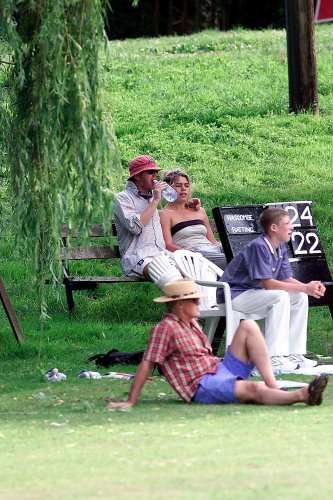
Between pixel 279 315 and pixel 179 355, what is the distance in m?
2.11

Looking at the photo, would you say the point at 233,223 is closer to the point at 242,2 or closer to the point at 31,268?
the point at 31,268

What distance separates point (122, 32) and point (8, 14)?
28496 mm

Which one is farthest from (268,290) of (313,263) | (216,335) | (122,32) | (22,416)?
(122,32)

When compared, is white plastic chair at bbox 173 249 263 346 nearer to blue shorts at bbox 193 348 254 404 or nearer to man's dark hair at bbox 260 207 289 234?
man's dark hair at bbox 260 207 289 234

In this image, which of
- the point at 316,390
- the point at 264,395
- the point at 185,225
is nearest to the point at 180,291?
the point at 264,395

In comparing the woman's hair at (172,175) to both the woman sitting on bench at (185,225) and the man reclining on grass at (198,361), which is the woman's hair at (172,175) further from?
the man reclining on grass at (198,361)

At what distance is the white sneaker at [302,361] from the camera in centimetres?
985

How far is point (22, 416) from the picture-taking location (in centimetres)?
782

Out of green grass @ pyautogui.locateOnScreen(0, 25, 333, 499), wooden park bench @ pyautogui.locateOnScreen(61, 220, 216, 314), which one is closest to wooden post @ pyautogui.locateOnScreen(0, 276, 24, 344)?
green grass @ pyautogui.locateOnScreen(0, 25, 333, 499)

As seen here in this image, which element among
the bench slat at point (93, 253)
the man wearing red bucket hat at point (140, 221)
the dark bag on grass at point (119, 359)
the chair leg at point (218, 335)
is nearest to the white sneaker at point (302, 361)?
the chair leg at point (218, 335)

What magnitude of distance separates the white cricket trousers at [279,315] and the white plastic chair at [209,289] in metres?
0.10

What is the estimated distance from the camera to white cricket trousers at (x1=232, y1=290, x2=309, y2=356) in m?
9.86

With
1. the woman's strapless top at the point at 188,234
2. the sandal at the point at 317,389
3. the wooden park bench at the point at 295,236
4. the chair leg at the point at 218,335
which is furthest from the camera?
the woman's strapless top at the point at 188,234

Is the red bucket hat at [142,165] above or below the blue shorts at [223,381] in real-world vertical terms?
above
